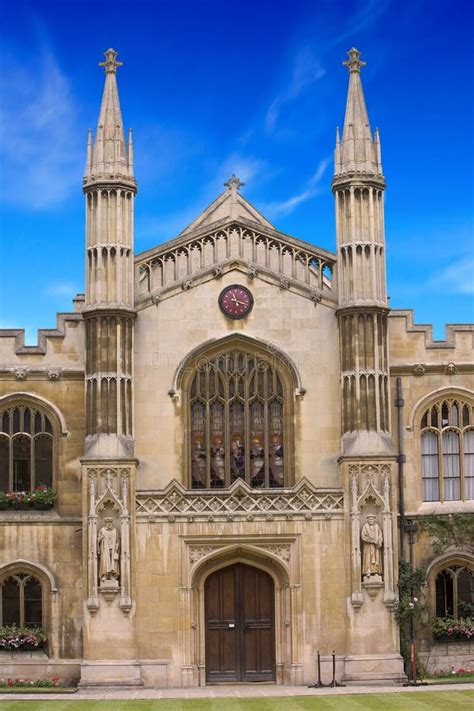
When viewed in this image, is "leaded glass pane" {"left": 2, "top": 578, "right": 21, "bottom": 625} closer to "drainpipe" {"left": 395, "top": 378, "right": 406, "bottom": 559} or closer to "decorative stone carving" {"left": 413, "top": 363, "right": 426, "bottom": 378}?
"drainpipe" {"left": 395, "top": 378, "right": 406, "bottom": 559}

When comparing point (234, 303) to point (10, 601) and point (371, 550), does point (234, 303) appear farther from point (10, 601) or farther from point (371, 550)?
point (10, 601)

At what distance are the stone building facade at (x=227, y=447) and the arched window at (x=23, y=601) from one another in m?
0.05

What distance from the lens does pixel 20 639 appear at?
3491 cm

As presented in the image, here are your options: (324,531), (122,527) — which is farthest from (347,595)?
(122,527)

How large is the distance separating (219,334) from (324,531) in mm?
6034

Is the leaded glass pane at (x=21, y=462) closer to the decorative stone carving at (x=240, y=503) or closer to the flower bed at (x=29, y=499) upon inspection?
the flower bed at (x=29, y=499)

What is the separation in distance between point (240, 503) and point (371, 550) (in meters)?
3.61

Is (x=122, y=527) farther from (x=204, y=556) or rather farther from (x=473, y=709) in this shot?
(x=473, y=709)

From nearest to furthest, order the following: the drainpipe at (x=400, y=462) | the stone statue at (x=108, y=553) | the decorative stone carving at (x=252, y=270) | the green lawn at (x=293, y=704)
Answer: the green lawn at (x=293, y=704), the stone statue at (x=108, y=553), the drainpipe at (x=400, y=462), the decorative stone carving at (x=252, y=270)

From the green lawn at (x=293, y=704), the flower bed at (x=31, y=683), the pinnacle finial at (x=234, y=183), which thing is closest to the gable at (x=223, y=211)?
the pinnacle finial at (x=234, y=183)

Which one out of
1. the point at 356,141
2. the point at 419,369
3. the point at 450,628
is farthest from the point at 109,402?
the point at 450,628

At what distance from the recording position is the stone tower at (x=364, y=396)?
3409cm

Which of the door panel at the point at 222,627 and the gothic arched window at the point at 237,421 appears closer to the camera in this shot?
the door panel at the point at 222,627

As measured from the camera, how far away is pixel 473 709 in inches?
1073
